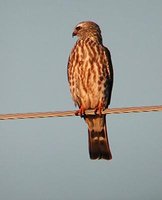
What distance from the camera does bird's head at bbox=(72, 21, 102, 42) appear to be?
9534 mm

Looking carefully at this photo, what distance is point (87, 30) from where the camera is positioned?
9680mm

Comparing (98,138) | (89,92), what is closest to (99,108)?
(89,92)

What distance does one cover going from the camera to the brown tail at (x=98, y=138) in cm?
932

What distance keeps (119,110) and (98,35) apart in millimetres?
3461

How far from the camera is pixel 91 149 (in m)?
9.39

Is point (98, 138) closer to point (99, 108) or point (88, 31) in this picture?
point (99, 108)

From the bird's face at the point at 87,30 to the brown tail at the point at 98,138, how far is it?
129 centimetres

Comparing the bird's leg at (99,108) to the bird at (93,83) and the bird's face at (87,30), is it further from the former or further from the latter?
the bird's face at (87,30)

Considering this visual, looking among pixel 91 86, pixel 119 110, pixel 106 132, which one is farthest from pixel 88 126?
pixel 119 110

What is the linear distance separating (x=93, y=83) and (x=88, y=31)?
123 centimetres

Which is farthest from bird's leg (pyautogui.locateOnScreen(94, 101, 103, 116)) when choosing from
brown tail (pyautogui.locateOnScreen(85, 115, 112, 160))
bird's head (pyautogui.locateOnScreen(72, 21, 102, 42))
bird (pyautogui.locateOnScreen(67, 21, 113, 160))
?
bird's head (pyautogui.locateOnScreen(72, 21, 102, 42))

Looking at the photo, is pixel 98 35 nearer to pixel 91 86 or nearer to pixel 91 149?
pixel 91 86

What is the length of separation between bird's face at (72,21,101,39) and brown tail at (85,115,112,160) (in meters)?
1.29

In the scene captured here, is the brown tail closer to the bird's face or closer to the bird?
the bird
